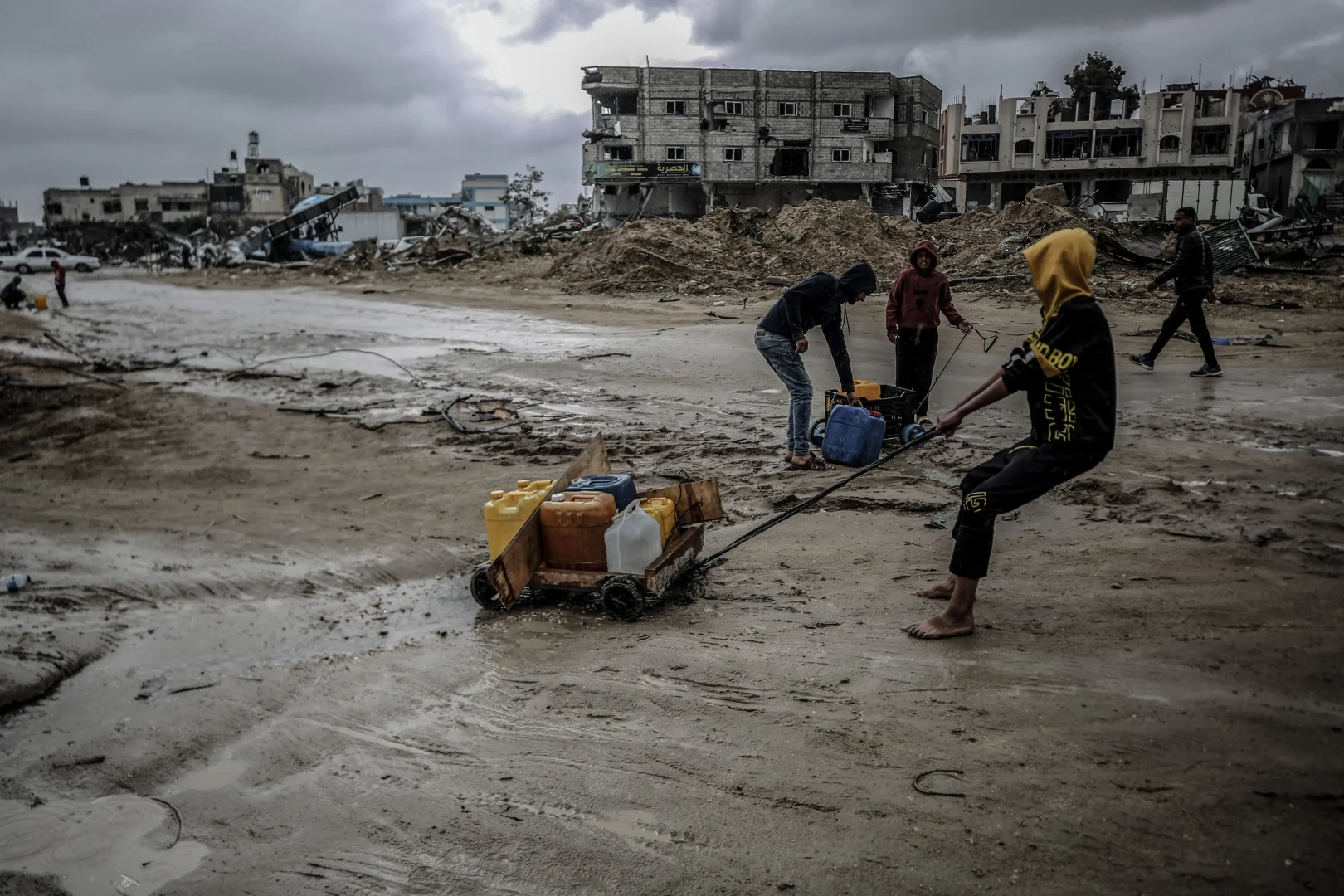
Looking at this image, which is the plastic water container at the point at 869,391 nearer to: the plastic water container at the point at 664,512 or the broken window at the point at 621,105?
the plastic water container at the point at 664,512

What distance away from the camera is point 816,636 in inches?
172

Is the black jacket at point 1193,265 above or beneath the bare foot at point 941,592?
above

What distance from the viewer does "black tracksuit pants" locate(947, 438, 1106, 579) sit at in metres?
3.82

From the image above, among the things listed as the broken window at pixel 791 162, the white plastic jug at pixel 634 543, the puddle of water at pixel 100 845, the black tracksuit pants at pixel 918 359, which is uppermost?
the broken window at pixel 791 162

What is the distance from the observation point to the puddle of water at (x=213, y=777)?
3.65 metres

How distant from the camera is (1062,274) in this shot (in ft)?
12.4

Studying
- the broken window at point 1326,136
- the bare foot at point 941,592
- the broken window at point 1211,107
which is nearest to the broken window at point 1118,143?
the broken window at point 1211,107

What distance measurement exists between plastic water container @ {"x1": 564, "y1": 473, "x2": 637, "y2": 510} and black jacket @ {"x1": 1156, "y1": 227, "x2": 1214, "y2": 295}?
25.7ft

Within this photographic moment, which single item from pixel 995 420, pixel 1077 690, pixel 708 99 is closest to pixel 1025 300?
pixel 995 420

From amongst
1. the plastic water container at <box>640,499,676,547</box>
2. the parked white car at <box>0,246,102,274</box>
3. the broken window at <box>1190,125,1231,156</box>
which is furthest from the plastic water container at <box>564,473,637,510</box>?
the broken window at <box>1190,125,1231,156</box>

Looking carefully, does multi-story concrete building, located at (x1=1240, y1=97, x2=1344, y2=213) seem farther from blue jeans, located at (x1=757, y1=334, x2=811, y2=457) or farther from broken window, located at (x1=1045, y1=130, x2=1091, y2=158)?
blue jeans, located at (x1=757, y1=334, x2=811, y2=457)

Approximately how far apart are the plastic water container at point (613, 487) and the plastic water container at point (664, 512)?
0.30 feet

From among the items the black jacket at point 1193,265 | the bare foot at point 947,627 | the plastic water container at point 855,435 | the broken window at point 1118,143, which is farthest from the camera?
the broken window at point 1118,143

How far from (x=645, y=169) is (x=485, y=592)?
166 ft
